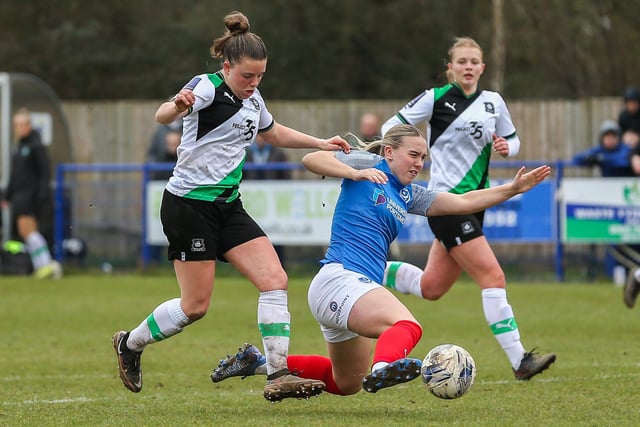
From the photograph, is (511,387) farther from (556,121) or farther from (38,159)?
(556,121)

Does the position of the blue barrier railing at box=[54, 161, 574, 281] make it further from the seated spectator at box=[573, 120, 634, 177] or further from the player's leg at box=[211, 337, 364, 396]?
the player's leg at box=[211, 337, 364, 396]

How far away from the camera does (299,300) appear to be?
14508 mm

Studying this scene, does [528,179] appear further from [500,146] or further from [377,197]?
[500,146]

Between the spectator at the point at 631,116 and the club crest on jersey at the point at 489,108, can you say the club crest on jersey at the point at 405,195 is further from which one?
the spectator at the point at 631,116

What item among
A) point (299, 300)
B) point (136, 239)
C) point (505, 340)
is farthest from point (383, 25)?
point (505, 340)

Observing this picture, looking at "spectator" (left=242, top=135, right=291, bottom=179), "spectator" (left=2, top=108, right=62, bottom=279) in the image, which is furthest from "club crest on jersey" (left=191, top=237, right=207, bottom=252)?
"spectator" (left=2, top=108, right=62, bottom=279)

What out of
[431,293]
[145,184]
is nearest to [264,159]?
[145,184]

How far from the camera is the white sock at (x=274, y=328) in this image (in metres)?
7.07

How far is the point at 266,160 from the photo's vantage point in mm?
17609

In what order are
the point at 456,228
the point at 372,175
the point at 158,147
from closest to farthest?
the point at 372,175
the point at 456,228
the point at 158,147

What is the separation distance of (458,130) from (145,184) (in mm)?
9140

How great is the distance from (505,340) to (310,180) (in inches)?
341

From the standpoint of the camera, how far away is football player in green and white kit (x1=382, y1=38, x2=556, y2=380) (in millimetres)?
8844

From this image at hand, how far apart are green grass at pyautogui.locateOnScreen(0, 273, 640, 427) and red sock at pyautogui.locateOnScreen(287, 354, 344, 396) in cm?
15
